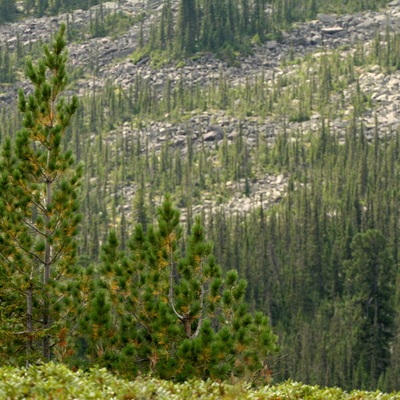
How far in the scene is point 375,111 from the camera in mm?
176375

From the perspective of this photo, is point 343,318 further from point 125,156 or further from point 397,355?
point 125,156

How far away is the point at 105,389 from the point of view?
15.5 meters

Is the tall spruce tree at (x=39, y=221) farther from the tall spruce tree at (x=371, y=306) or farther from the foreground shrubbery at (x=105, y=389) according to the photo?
the tall spruce tree at (x=371, y=306)

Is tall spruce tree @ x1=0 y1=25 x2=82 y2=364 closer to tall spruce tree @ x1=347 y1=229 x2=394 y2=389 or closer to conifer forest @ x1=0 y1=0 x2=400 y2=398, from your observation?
conifer forest @ x1=0 y1=0 x2=400 y2=398

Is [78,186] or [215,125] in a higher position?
[78,186]

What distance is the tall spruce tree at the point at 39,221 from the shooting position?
29312mm

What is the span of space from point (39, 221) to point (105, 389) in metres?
15.1

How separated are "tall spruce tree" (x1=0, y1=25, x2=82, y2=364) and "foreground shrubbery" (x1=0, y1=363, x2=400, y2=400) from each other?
1266 cm

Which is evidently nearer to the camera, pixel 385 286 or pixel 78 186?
pixel 78 186

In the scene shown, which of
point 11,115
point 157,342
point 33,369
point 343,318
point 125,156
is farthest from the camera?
point 11,115

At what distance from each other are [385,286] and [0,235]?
68.2 metres

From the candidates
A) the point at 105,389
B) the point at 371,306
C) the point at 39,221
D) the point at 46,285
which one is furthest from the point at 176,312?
the point at 371,306

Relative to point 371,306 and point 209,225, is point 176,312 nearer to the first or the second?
point 371,306

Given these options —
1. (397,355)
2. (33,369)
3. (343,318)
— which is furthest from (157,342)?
(343,318)
